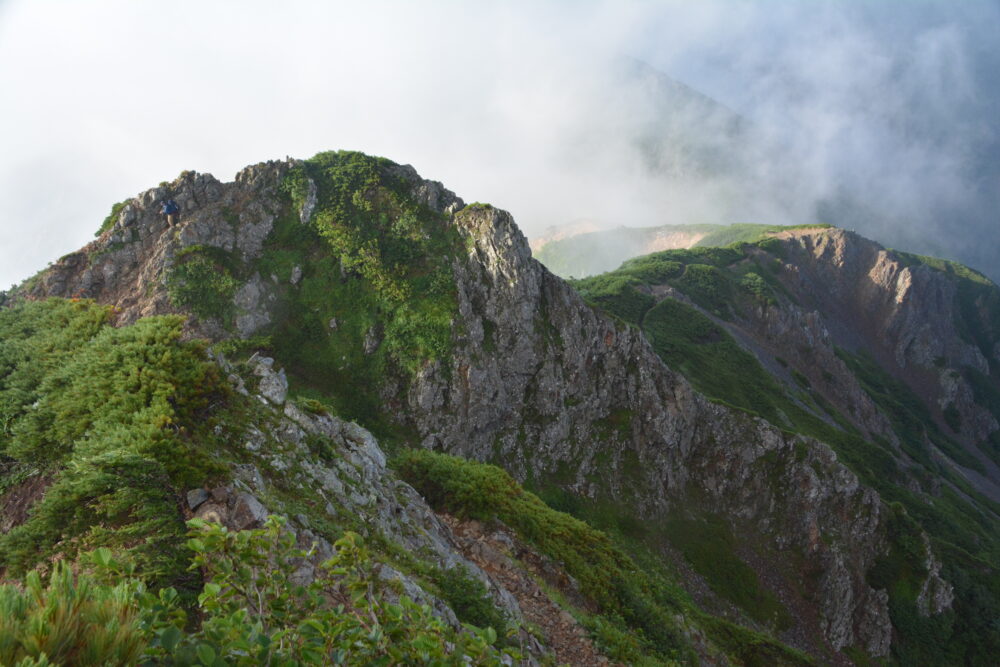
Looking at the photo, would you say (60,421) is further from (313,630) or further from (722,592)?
(722,592)

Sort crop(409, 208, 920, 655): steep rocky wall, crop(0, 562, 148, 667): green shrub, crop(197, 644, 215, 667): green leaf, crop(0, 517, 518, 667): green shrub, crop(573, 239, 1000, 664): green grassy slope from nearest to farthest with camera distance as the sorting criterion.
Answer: crop(0, 562, 148, 667): green shrub < crop(0, 517, 518, 667): green shrub < crop(197, 644, 215, 667): green leaf < crop(409, 208, 920, 655): steep rocky wall < crop(573, 239, 1000, 664): green grassy slope

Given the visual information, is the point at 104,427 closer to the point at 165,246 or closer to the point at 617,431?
the point at 165,246

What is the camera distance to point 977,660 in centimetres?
3994

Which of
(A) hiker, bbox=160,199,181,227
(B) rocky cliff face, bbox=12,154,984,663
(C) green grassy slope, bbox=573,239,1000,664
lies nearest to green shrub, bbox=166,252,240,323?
(B) rocky cliff face, bbox=12,154,984,663

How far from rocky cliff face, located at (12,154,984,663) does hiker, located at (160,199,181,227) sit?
577 mm

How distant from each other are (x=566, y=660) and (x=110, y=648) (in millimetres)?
10758

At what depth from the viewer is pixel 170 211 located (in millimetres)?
32438

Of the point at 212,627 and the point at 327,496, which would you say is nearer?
the point at 212,627

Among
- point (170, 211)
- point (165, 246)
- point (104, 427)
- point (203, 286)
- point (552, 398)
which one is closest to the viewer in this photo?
point (104, 427)

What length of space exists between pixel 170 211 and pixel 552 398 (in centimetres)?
3037

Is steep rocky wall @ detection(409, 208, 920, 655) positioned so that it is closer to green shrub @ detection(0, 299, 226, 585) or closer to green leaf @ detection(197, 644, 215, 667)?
green shrub @ detection(0, 299, 226, 585)

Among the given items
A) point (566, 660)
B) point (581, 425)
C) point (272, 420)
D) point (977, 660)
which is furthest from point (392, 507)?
point (977, 660)

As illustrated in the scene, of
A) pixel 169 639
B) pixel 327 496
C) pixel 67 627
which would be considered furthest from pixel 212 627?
pixel 327 496

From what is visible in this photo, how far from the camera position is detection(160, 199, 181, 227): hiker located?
1276 inches
